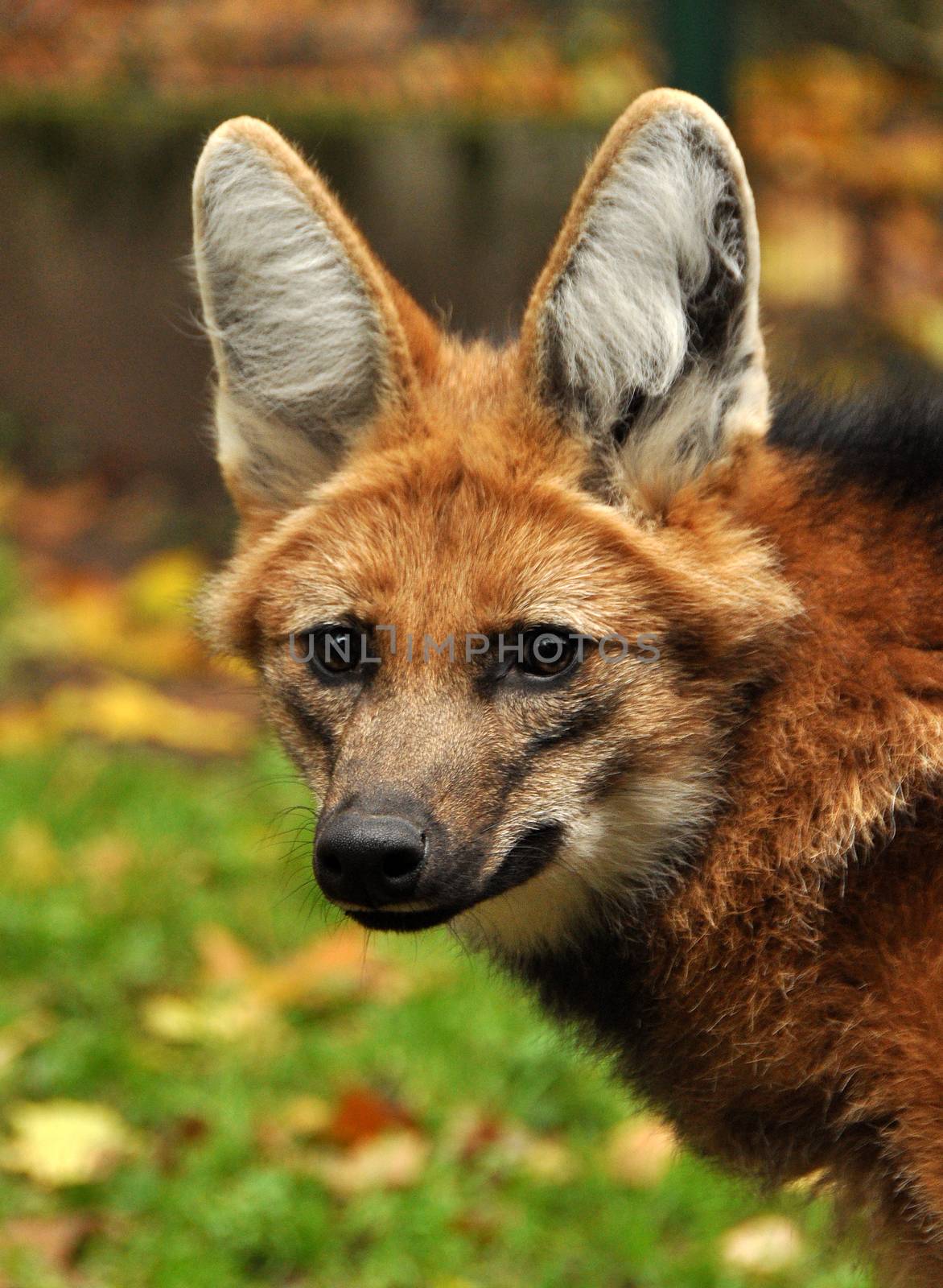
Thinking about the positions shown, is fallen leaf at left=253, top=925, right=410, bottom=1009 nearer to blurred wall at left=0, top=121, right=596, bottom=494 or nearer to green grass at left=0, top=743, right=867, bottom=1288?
green grass at left=0, top=743, right=867, bottom=1288

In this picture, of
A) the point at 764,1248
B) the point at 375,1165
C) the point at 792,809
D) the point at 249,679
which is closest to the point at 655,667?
the point at 792,809

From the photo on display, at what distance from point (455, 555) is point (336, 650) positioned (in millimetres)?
291

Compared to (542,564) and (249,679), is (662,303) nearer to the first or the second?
(542,564)

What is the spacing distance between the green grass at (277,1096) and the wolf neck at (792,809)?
0.33 m

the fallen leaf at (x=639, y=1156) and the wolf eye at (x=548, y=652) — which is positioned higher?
the wolf eye at (x=548, y=652)

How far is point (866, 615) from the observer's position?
8.72 ft

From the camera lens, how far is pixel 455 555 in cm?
269

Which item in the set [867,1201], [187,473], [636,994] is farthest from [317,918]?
[187,473]

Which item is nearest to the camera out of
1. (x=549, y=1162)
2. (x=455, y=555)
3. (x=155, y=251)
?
(x=455, y=555)

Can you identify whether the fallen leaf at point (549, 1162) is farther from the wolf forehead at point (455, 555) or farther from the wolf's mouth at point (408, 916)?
the wolf forehead at point (455, 555)

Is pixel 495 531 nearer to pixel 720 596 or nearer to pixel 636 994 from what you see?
pixel 720 596

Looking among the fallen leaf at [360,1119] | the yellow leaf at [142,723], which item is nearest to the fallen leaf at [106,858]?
the yellow leaf at [142,723]

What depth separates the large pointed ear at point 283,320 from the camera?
281 centimetres

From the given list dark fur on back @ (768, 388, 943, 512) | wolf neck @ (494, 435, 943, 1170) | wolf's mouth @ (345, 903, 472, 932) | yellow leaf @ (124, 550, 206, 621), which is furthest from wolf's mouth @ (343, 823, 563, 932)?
yellow leaf @ (124, 550, 206, 621)
